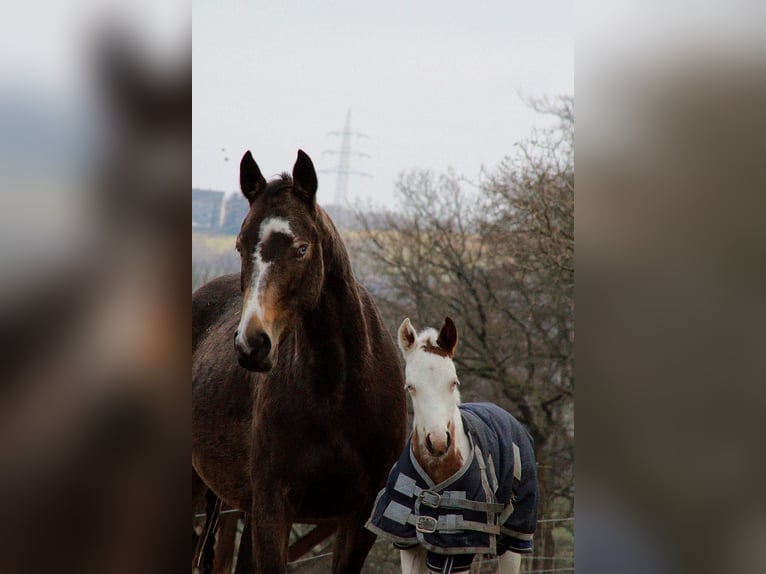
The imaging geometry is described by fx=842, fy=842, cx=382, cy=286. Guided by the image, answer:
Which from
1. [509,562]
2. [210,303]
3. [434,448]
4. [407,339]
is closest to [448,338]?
[407,339]

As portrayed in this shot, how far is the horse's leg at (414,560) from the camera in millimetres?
2986

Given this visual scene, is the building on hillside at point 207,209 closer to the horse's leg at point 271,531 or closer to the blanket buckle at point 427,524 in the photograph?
the horse's leg at point 271,531

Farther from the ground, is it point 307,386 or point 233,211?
point 233,211

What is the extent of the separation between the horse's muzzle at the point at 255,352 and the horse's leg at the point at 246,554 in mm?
1827

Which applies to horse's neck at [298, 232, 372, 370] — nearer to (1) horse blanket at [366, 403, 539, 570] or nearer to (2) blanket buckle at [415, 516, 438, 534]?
(1) horse blanket at [366, 403, 539, 570]

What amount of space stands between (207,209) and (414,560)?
2.48 m

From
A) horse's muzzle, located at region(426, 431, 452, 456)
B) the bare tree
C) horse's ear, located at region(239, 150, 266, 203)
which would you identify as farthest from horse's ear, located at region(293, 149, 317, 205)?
the bare tree

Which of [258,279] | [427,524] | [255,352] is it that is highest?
[258,279]

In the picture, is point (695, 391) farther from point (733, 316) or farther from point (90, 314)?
point (90, 314)

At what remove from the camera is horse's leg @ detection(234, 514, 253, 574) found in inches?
166

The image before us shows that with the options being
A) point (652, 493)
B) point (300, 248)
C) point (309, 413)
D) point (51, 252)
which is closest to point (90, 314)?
point (51, 252)

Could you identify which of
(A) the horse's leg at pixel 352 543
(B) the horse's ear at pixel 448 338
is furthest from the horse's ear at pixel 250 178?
(A) the horse's leg at pixel 352 543

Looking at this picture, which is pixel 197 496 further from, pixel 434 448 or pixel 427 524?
pixel 434 448

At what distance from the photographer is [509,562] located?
3.16 m
